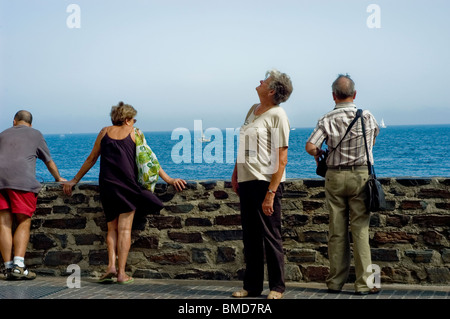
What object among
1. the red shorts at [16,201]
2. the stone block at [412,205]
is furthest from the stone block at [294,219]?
the red shorts at [16,201]

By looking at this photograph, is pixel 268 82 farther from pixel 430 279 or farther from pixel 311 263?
pixel 430 279

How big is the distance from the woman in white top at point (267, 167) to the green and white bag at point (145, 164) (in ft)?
4.04

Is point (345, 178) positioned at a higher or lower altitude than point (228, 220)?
higher

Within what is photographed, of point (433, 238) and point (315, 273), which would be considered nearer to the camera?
point (433, 238)

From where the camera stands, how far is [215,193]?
Result: 672cm

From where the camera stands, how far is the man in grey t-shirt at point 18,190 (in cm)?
696

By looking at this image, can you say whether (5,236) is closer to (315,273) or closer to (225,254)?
(225,254)

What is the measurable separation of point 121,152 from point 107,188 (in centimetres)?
39

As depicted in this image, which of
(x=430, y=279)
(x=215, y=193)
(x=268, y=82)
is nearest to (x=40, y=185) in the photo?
(x=215, y=193)

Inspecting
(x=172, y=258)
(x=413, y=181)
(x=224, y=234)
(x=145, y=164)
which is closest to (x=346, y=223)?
(x=413, y=181)

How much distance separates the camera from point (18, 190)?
6.97 meters

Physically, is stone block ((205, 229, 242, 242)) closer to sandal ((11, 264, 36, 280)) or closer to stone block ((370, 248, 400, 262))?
stone block ((370, 248, 400, 262))

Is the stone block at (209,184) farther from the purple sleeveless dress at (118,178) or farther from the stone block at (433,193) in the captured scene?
the stone block at (433,193)

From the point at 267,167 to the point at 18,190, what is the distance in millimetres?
2861
